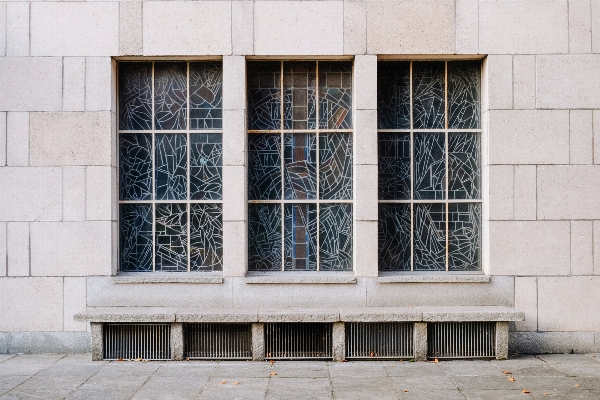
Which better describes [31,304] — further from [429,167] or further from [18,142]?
[429,167]

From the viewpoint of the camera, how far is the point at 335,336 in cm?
901

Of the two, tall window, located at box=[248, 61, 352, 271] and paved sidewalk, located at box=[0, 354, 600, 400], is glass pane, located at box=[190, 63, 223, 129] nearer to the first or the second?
tall window, located at box=[248, 61, 352, 271]

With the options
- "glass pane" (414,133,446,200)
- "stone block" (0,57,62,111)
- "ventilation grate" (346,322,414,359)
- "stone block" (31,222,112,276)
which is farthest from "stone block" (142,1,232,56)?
"ventilation grate" (346,322,414,359)

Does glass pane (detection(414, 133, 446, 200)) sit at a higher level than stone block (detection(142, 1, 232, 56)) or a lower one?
lower

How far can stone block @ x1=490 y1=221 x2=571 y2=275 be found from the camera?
31.2 feet

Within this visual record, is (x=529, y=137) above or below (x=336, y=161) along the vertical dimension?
above

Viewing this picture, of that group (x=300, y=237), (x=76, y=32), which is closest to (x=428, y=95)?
(x=300, y=237)

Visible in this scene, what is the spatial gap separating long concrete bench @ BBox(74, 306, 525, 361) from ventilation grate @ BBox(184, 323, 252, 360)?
0.53 feet

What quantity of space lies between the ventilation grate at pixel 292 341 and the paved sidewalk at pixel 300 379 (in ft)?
0.56

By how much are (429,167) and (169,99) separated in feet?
13.1

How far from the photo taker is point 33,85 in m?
9.56

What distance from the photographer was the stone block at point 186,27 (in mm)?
9547

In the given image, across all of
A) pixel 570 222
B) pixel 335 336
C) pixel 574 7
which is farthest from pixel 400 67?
pixel 335 336

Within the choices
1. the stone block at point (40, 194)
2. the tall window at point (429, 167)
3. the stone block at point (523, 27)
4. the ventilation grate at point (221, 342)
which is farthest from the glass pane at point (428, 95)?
the stone block at point (40, 194)
